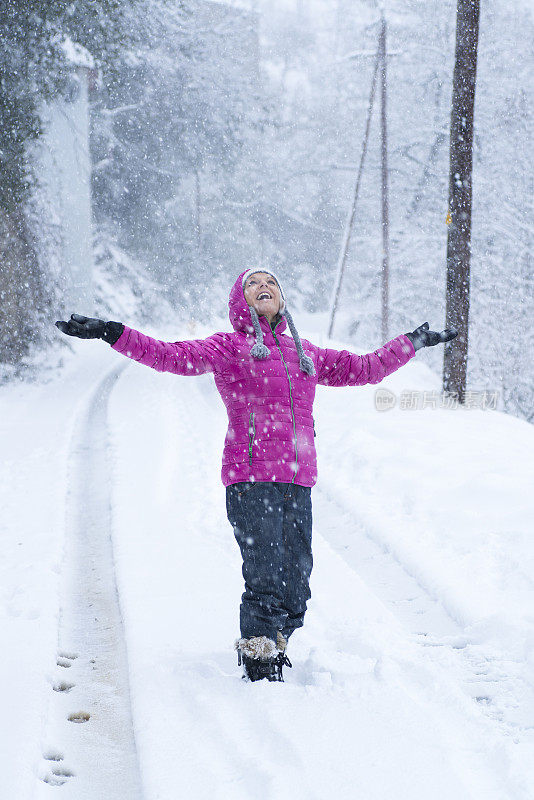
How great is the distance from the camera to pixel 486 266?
23.3m

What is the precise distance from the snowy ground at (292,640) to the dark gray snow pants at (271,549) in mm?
313

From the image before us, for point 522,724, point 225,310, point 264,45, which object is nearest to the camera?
point 522,724

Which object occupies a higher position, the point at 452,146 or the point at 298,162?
the point at 298,162

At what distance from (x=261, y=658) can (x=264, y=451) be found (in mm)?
943

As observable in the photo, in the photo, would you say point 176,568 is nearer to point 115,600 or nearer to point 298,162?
point 115,600

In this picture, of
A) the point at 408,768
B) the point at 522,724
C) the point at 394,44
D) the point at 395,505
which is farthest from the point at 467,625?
the point at 394,44

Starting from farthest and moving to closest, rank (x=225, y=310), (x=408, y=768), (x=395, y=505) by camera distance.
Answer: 1. (x=225, y=310)
2. (x=395, y=505)
3. (x=408, y=768)

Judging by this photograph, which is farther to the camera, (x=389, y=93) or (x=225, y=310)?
(x=225, y=310)

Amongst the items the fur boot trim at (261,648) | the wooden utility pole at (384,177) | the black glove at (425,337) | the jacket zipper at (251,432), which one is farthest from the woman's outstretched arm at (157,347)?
the wooden utility pole at (384,177)

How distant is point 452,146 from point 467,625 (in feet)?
30.3

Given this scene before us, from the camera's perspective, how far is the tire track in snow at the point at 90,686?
2879mm

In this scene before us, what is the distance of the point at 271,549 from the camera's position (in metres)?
3.43

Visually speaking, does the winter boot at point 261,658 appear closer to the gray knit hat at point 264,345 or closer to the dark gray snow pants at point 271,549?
the dark gray snow pants at point 271,549

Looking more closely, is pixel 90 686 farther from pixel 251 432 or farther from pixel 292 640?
pixel 251 432
